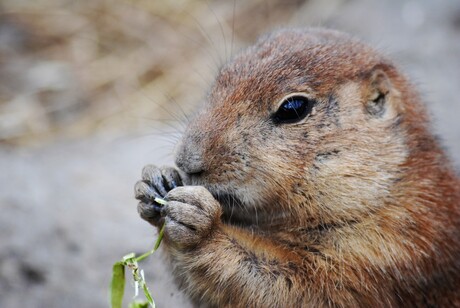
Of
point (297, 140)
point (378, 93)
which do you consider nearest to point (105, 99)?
point (378, 93)

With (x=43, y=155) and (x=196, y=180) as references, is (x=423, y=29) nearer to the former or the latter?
(x=43, y=155)

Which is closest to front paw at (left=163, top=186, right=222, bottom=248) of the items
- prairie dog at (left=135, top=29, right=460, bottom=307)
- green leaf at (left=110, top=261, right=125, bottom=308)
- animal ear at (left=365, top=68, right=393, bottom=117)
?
prairie dog at (left=135, top=29, right=460, bottom=307)

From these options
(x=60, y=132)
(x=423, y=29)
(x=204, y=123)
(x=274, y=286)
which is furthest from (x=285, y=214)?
(x=423, y=29)

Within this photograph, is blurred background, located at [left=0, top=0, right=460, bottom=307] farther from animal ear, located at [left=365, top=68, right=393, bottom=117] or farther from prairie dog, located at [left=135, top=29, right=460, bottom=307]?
prairie dog, located at [left=135, top=29, right=460, bottom=307]

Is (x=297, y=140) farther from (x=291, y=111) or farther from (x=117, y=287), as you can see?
(x=117, y=287)

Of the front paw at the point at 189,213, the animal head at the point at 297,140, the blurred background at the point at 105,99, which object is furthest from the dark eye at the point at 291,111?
the blurred background at the point at 105,99
